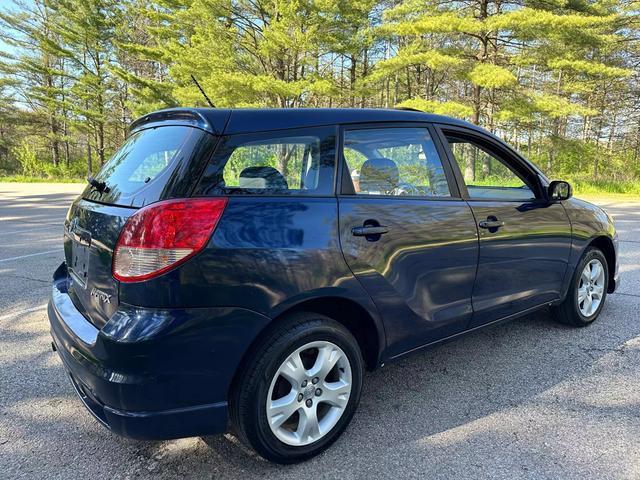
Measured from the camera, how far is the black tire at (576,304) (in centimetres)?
365

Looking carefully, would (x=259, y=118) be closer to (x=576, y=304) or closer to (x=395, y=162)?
(x=395, y=162)

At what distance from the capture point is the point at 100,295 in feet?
6.49

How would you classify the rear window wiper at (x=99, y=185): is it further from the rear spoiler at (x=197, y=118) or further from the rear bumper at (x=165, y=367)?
the rear bumper at (x=165, y=367)

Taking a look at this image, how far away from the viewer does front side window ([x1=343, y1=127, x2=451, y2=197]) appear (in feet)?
7.91

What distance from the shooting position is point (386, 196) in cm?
244

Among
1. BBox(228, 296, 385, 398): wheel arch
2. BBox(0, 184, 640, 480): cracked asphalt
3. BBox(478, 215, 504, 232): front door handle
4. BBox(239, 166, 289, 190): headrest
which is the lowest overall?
BBox(0, 184, 640, 480): cracked asphalt

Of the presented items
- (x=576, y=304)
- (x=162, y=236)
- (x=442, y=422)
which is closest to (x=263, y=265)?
(x=162, y=236)

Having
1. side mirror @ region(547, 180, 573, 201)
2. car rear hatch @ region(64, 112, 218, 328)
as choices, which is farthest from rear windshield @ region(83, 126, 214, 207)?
side mirror @ region(547, 180, 573, 201)

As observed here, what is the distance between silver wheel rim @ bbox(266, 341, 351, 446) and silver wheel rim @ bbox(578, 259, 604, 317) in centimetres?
254

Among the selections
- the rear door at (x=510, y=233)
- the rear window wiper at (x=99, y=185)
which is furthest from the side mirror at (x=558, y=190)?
the rear window wiper at (x=99, y=185)

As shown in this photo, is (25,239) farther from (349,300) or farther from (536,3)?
(536,3)

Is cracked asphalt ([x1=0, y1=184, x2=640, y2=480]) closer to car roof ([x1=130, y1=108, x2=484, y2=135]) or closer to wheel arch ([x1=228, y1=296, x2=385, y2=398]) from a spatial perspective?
wheel arch ([x1=228, y1=296, x2=385, y2=398])

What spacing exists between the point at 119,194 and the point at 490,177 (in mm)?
2899

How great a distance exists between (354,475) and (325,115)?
5.78 ft
